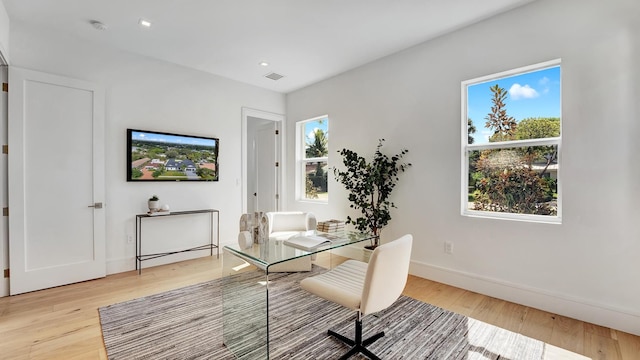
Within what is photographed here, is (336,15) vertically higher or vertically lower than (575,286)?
higher

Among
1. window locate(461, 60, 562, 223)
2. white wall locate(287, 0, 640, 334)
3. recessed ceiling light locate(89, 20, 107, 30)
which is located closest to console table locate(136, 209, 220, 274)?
recessed ceiling light locate(89, 20, 107, 30)

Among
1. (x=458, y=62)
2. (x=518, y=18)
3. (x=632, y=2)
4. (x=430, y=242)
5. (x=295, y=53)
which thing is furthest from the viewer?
(x=295, y=53)

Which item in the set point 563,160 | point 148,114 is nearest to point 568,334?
point 563,160

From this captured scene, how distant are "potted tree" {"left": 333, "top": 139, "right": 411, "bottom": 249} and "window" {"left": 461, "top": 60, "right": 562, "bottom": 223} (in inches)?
30.3

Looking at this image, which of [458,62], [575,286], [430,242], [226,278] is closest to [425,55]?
[458,62]

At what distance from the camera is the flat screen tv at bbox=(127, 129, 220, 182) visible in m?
3.62

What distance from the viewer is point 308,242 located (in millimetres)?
2174

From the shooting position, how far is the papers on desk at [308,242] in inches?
81.4

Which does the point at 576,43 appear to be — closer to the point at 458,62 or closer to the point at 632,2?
the point at 632,2

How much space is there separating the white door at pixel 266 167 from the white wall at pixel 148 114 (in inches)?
32.1

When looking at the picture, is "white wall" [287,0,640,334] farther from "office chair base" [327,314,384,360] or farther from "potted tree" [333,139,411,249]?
"office chair base" [327,314,384,360]

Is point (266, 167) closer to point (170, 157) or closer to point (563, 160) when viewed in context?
point (170, 157)

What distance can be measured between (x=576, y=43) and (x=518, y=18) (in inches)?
21.3

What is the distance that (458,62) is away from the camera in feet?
9.99
